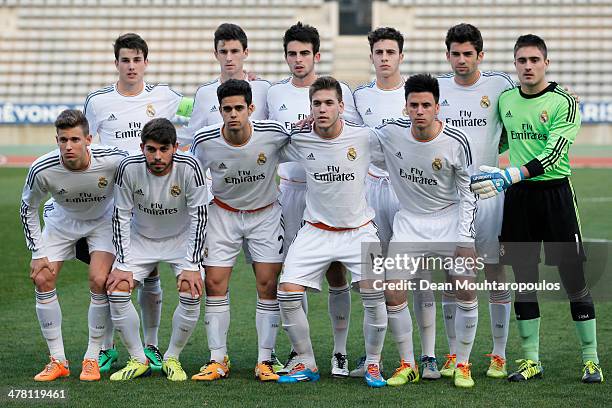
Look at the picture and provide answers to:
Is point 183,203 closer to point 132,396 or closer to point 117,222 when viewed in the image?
point 117,222

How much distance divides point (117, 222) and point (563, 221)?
2628 mm

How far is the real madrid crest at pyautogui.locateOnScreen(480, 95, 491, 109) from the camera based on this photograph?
616cm

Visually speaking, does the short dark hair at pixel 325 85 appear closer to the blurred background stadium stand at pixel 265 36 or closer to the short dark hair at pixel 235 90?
the short dark hair at pixel 235 90

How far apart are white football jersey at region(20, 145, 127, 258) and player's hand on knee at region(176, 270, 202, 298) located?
0.72 m

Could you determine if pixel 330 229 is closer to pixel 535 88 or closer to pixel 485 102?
pixel 485 102

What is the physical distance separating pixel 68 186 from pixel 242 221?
1069 mm

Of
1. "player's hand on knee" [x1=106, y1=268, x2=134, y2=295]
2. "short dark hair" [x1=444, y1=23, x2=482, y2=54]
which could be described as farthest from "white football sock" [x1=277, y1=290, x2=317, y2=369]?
"short dark hair" [x1=444, y1=23, x2=482, y2=54]

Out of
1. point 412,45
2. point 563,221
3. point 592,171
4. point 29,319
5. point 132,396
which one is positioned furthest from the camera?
point 412,45

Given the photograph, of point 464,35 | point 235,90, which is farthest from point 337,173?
point 464,35

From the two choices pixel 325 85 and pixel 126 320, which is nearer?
pixel 325 85

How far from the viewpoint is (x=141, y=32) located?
1125 inches

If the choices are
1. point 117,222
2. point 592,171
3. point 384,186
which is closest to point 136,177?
point 117,222

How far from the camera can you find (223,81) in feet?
21.9

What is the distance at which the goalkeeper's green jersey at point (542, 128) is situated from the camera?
5746 millimetres
